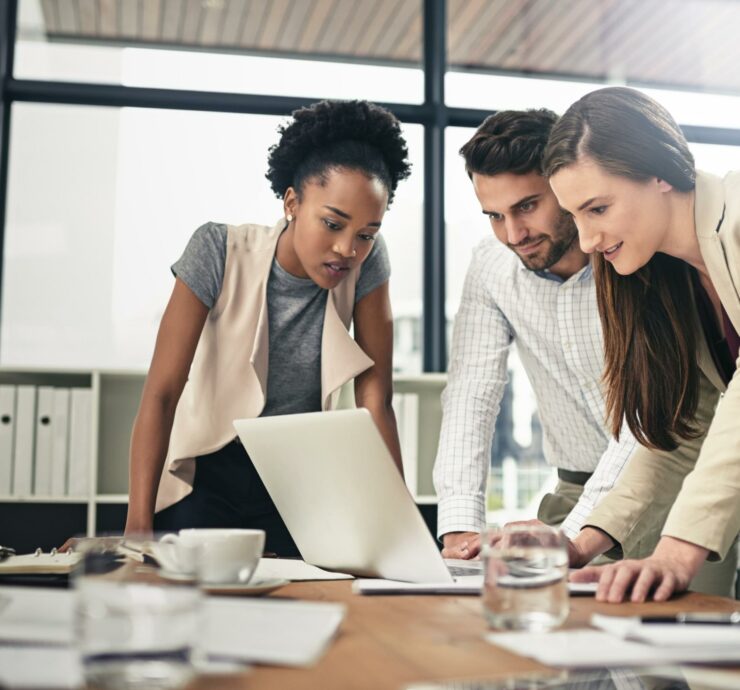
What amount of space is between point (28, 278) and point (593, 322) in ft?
7.35

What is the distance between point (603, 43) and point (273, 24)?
1.37m

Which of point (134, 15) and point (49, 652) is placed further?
point (134, 15)

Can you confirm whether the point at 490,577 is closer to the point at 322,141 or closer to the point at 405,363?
the point at 322,141

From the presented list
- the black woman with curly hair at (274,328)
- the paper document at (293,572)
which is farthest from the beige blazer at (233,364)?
the paper document at (293,572)

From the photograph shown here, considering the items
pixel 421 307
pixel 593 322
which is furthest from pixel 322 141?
pixel 421 307

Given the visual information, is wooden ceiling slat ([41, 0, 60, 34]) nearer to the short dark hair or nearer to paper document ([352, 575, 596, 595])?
the short dark hair

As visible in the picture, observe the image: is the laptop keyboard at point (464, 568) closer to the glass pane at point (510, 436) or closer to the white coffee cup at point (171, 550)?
the white coffee cup at point (171, 550)

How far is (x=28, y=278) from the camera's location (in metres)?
3.35

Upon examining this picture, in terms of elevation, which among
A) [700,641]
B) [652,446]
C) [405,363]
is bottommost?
[700,641]

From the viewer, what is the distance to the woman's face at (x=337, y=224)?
5.97 feet

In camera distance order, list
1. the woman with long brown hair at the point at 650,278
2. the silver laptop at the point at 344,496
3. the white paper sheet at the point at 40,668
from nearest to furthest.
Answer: the white paper sheet at the point at 40,668 < the silver laptop at the point at 344,496 < the woman with long brown hair at the point at 650,278

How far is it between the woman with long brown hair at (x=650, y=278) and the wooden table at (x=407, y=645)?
429 mm

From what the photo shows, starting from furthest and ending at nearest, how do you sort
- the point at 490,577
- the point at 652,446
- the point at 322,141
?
the point at 322,141 < the point at 652,446 < the point at 490,577

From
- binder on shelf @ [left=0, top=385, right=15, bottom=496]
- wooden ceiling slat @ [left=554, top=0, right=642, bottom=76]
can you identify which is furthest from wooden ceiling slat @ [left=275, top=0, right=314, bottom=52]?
binder on shelf @ [left=0, top=385, right=15, bottom=496]
